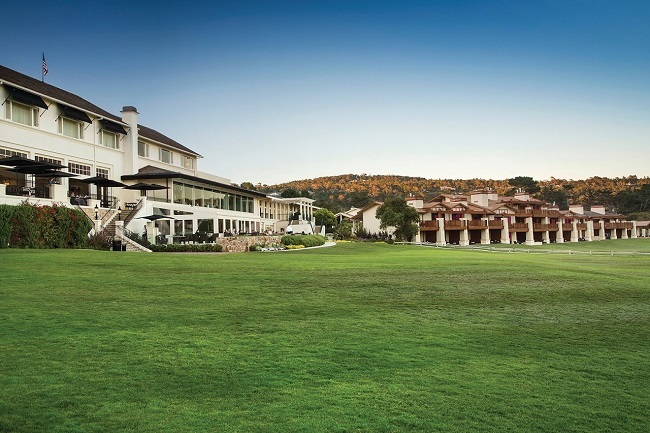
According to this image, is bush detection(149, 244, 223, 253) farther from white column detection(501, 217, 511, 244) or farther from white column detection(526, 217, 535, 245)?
white column detection(526, 217, 535, 245)

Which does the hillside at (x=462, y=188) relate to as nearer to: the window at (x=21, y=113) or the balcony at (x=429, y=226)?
the balcony at (x=429, y=226)

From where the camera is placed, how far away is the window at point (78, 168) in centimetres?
4044

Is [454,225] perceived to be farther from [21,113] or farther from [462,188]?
[462,188]

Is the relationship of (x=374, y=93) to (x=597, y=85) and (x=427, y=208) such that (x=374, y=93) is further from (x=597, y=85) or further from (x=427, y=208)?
(x=427, y=208)

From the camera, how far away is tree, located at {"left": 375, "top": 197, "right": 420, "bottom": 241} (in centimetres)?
6919

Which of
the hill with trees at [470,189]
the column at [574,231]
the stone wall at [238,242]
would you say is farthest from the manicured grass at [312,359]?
the hill with trees at [470,189]

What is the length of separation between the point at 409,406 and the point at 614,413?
224 cm

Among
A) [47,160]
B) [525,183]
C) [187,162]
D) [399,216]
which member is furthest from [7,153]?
[525,183]

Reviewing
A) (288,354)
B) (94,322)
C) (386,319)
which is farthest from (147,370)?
(386,319)

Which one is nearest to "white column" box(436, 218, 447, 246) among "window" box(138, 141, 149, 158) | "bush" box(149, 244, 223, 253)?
"window" box(138, 141, 149, 158)

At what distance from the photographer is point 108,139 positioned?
4578cm

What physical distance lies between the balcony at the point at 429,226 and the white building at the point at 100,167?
33.9 metres

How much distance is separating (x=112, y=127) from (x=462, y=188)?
124399 millimetres

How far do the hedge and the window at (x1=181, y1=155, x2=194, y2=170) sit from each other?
3086 cm
